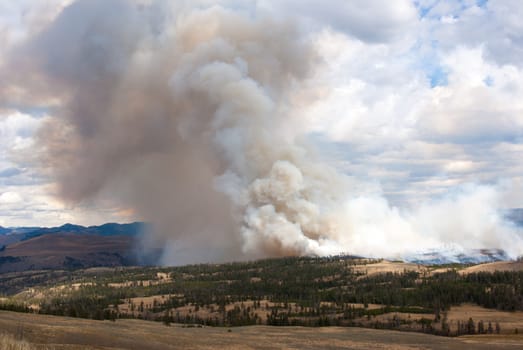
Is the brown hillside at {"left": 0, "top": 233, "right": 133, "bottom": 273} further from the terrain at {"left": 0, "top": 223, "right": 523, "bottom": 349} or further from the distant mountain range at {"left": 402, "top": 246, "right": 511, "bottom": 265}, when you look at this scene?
the distant mountain range at {"left": 402, "top": 246, "right": 511, "bottom": 265}

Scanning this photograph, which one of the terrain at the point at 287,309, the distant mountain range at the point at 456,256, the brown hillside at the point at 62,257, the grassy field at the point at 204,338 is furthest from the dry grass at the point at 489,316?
the brown hillside at the point at 62,257

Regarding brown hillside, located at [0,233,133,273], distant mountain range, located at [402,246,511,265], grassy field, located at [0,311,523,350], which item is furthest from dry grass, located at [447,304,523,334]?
brown hillside, located at [0,233,133,273]

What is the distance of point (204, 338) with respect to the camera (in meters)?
22.2

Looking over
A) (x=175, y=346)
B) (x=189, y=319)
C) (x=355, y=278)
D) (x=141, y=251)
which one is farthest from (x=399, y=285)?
(x=141, y=251)

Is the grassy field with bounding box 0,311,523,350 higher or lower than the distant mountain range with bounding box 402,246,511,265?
lower

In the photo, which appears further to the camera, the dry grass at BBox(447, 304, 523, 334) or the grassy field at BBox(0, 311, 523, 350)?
the dry grass at BBox(447, 304, 523, 334)

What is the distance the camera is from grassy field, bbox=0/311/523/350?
688 inches

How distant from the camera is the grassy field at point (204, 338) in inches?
688

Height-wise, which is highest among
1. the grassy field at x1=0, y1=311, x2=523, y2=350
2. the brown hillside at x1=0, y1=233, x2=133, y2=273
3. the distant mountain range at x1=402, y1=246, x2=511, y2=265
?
the brown hillside at x1=0, y1=233, x2=133, y2=273

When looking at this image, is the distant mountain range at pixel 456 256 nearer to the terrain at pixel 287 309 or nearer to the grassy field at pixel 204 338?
the terrain at pixel 287 309

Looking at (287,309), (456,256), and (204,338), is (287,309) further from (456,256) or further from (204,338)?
(456,256)

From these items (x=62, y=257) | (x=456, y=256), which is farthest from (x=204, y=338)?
(x=62, y=257)

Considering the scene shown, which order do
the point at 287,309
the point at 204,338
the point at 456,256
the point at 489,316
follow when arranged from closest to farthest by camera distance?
the point at 204,338 → the point at 489,316 → the point at 287,309 → the point at 456,256

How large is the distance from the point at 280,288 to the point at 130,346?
1474 inches
